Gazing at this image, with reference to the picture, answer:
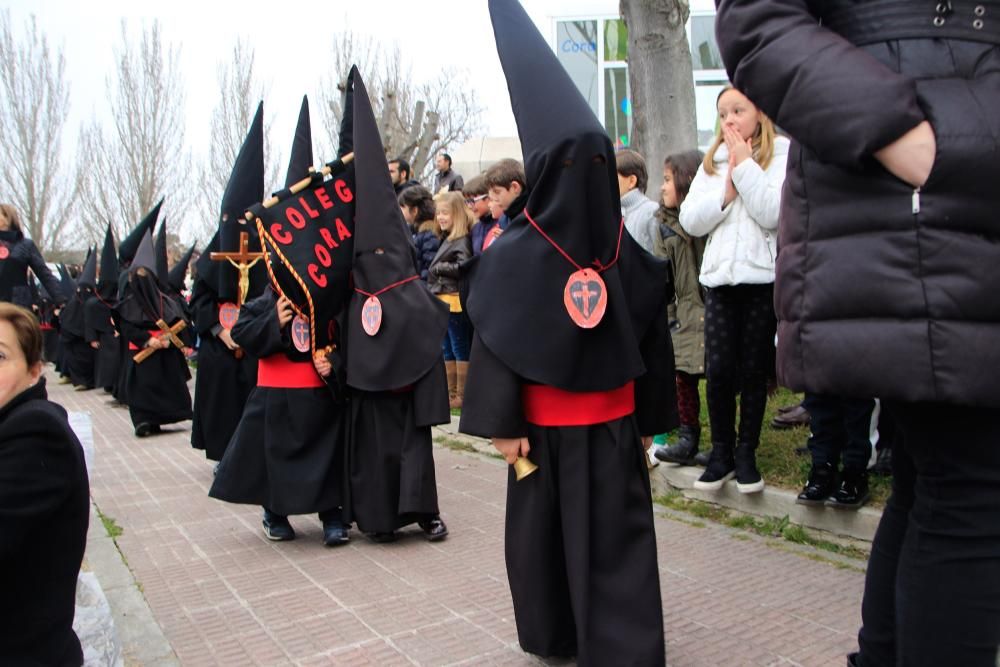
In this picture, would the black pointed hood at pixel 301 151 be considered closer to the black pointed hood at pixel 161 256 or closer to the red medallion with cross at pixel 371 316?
the red medallion with cross at pixel 371 316

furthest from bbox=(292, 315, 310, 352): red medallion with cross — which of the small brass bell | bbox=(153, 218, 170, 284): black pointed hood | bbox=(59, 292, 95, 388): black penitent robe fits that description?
bbox=(59, 292, 95, 388): black penitent robe

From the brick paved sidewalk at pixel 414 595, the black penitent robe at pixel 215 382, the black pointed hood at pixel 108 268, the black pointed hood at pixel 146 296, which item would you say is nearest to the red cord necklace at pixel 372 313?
the brick paved sidewalk at pixel 414 595

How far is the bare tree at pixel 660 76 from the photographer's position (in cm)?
768

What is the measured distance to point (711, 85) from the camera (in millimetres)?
18531

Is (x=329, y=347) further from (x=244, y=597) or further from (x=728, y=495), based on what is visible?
(x=728, y=495)

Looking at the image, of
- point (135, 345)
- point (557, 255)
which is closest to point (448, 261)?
point (135, 345)

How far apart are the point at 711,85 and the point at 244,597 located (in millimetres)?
16425

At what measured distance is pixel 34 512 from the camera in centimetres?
251

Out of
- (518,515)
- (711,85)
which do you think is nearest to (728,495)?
(518,515)

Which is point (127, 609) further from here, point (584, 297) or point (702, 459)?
point (702, 459)

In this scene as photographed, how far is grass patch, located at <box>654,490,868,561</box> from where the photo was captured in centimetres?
447

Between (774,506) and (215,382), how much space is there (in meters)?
4.53

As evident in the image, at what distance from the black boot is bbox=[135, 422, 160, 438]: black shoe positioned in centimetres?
625

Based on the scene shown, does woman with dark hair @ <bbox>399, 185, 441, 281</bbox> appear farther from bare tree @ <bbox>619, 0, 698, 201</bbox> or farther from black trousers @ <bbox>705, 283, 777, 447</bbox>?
black trousers @ <bbox>705, 283, 777, 447</bbox>
